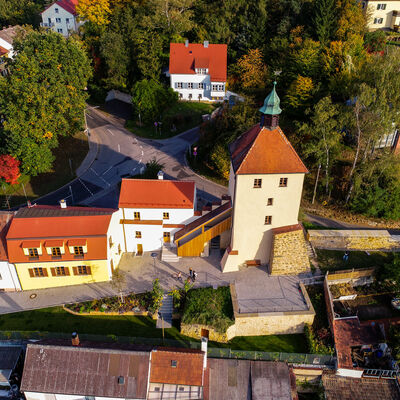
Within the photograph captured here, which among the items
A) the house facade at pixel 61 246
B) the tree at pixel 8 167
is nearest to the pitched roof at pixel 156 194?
the house facade at pixel 61 246

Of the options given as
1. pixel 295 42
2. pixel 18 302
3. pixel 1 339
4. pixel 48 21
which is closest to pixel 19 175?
pixel 18 302

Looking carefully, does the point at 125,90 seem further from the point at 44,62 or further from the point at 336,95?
the point at 336,95

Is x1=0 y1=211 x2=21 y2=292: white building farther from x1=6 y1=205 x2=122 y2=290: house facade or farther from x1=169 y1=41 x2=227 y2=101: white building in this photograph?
x1=169 y1=41 x2=227 y2=101: white building

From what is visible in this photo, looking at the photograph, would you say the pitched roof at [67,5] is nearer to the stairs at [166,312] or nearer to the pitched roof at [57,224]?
the pitched roof at [57,224]

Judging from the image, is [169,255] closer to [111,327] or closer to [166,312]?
[166,312]

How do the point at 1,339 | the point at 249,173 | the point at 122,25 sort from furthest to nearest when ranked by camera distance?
the point at 122,25, the point at 249,173, the point at 1,339

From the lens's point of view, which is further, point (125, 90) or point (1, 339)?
point (125, 90)
